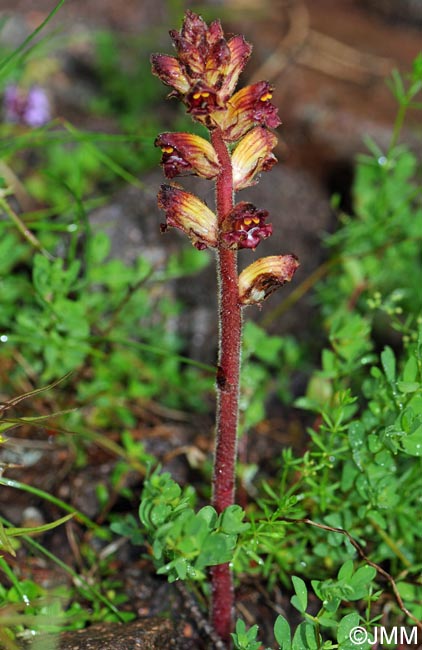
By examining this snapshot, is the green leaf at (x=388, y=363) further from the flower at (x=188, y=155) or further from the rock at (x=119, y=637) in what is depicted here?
the rock at (x=119, y=637)

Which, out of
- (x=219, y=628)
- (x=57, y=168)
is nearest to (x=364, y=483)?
(x=219, y=628)

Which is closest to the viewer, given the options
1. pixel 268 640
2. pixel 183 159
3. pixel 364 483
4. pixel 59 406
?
pixel 183 159

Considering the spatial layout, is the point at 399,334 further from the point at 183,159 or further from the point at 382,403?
the point at 183,159

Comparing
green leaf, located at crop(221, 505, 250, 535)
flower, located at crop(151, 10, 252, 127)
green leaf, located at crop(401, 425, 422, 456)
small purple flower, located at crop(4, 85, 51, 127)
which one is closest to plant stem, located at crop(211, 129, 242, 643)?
flower, located at crop(151, 10, 252, 127)

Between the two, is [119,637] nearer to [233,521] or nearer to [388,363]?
[233,521]

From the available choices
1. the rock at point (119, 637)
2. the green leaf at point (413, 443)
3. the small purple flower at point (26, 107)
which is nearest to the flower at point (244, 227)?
the green leaf at point (413, 443)

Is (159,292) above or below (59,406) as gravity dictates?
above

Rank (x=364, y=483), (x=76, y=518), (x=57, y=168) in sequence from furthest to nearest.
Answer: (x=57, y=168), (x=76, y=518), (x=364, y=483)

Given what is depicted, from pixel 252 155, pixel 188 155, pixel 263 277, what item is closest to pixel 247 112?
pixel 252 155
